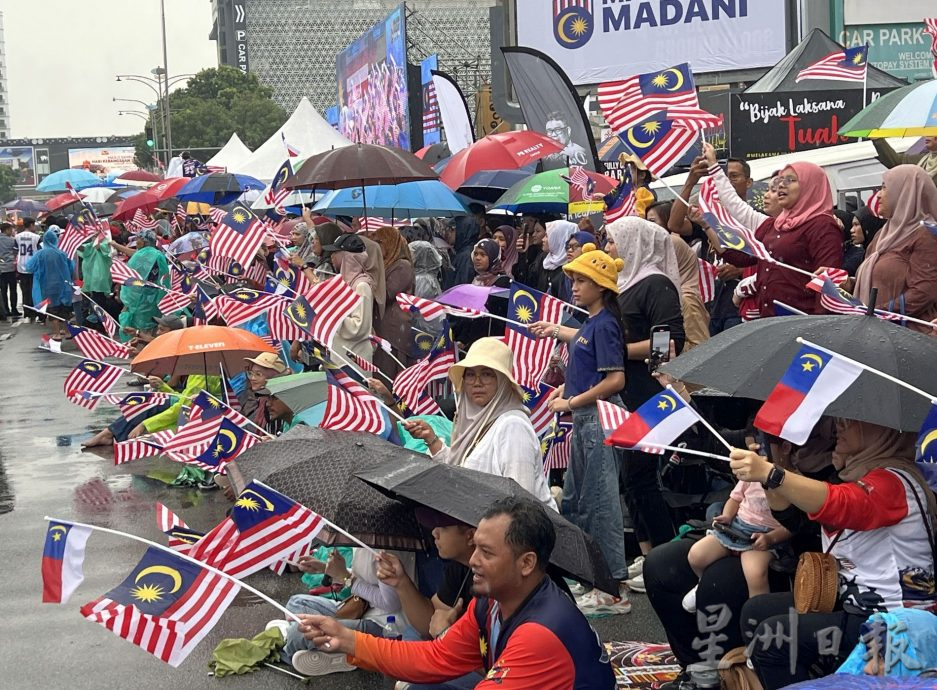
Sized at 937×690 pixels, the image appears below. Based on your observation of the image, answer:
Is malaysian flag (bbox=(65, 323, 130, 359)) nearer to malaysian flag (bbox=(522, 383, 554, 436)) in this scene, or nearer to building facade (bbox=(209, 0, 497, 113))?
malaysian flag (bbox=(522, 383, 554, 436))

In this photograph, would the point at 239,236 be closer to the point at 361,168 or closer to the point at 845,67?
the point at 361,168

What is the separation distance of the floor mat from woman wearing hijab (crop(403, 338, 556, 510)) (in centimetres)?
78

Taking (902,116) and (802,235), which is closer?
(802,235)

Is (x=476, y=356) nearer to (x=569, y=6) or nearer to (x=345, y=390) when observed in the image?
(x=345, y=390)

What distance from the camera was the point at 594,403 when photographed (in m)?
6.61

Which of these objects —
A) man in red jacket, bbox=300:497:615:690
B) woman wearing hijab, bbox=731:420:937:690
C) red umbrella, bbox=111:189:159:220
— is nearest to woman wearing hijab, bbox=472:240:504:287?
woman wearing hijab, bbox=731:420:937:690

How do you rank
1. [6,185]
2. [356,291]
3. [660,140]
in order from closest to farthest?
[660,140], [356,291], [6,185]

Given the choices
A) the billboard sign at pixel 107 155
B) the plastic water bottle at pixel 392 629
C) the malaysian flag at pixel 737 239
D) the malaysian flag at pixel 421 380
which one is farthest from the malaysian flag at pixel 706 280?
the billboard sign at pixel 107 155

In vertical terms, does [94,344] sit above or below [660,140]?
below

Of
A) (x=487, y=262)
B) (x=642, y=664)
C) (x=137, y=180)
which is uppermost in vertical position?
(x=137, y=180)

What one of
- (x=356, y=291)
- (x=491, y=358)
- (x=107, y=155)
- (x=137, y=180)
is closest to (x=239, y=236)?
(x=356, y=291)

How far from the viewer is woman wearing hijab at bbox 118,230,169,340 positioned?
17.5 meters

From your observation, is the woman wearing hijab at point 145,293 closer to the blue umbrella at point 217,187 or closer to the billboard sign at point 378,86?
the blue umbrella at point 217,187

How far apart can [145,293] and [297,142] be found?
7.84 metres
